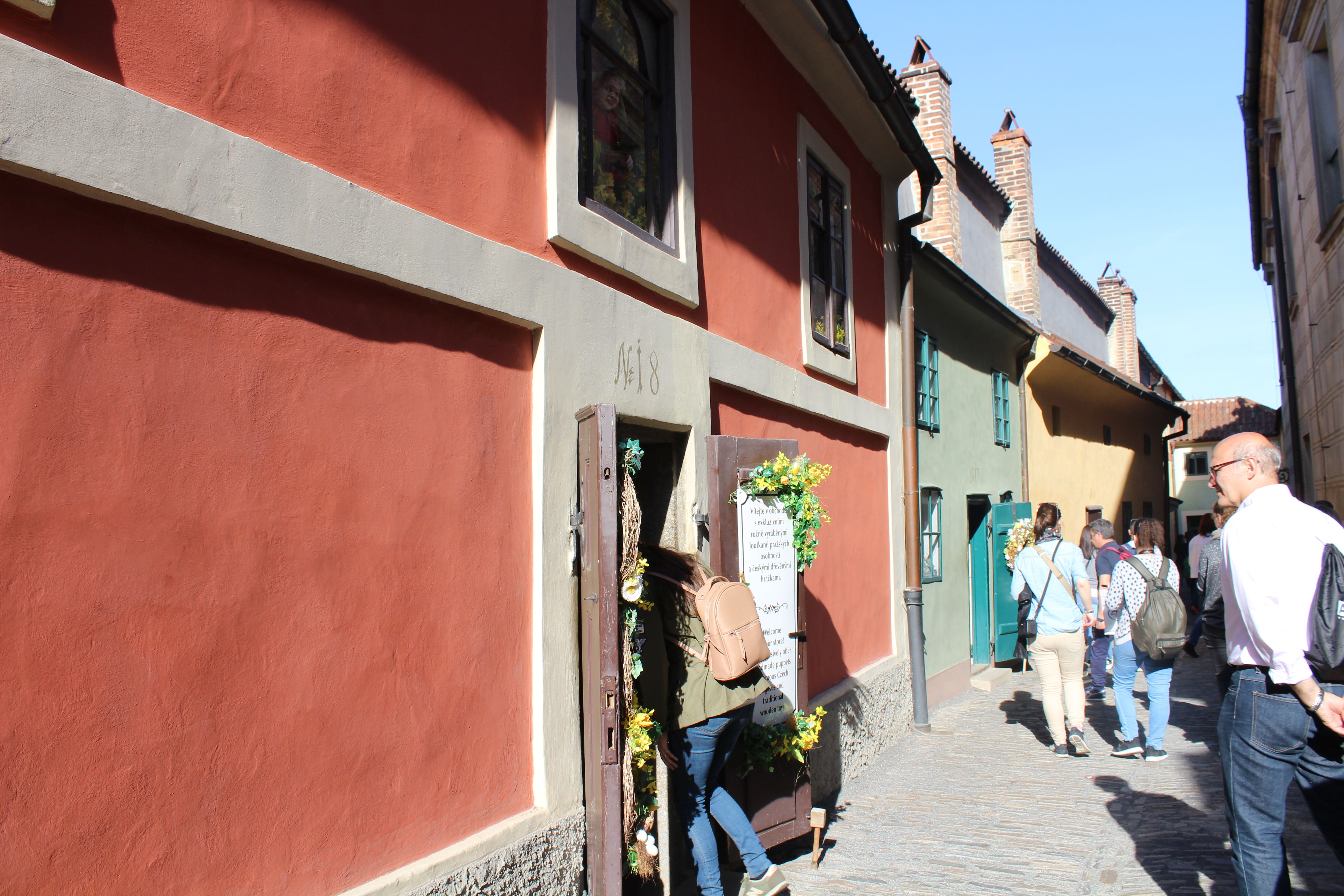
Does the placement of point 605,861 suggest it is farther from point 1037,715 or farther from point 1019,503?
point 1019,503

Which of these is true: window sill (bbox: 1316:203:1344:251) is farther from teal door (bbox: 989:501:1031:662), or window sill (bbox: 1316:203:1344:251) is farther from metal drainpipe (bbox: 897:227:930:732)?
teal door (bbox: 989:501:1031:662)

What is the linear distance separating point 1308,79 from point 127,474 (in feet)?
33.9

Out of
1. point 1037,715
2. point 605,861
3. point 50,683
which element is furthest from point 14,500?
point 1037,715

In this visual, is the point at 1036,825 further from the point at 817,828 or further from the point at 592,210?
the point at 592,210

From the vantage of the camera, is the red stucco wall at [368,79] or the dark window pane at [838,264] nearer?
the red stucco wall at [368,79]

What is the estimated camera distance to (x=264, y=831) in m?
2.75

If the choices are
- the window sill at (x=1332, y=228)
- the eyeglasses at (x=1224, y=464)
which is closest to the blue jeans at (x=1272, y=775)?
the eyeglasses at (x=1224, y=464)

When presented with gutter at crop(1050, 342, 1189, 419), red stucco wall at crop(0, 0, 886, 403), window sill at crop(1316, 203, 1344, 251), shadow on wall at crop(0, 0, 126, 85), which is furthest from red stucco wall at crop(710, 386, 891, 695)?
gutter at crop(1050, 342, 1189, 419)

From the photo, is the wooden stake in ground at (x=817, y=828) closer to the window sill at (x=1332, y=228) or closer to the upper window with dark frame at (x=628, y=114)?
the upper window with dark frame at (x=628, y=114)

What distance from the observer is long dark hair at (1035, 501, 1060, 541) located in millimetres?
7953

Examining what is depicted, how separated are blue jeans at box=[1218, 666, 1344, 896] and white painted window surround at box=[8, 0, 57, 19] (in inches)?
169

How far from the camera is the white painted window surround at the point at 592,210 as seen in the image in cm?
426

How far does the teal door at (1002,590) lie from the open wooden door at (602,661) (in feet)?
30.0

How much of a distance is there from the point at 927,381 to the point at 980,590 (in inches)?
118
